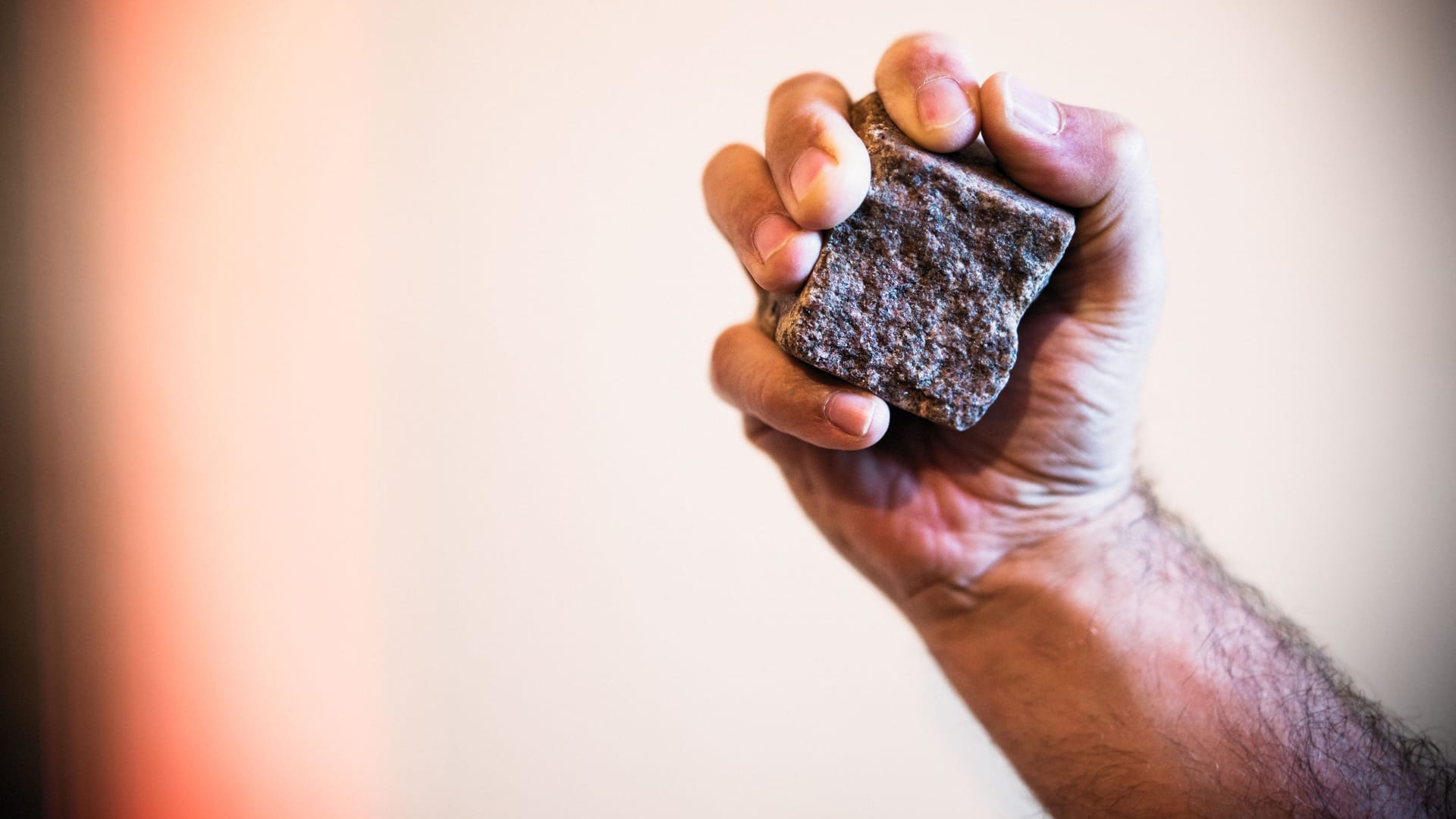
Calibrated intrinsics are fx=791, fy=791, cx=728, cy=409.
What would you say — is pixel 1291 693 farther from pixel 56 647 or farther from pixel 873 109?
pixel 56 647

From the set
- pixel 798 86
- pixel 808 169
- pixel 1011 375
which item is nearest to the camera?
pixel 808 169

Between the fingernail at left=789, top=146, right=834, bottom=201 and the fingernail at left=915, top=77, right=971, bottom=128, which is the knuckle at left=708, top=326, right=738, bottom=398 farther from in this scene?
the fingernail at left=915, top=77, right=971, bottom=128

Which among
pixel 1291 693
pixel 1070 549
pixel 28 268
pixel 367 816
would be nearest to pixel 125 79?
pixel 28 268

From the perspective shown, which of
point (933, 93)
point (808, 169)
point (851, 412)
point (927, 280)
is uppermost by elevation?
point (933, 93)

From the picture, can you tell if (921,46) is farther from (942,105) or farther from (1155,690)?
(1155,690)

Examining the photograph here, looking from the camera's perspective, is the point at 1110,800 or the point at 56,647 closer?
the point at 1110,800

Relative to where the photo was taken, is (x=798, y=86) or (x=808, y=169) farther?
(x=798, y=86)

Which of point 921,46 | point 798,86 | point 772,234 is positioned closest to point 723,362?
point 772,234

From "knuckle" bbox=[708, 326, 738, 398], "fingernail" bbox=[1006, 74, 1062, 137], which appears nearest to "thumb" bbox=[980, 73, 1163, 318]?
"fingernail" bbox=[1006, 74, 1062, 137]
